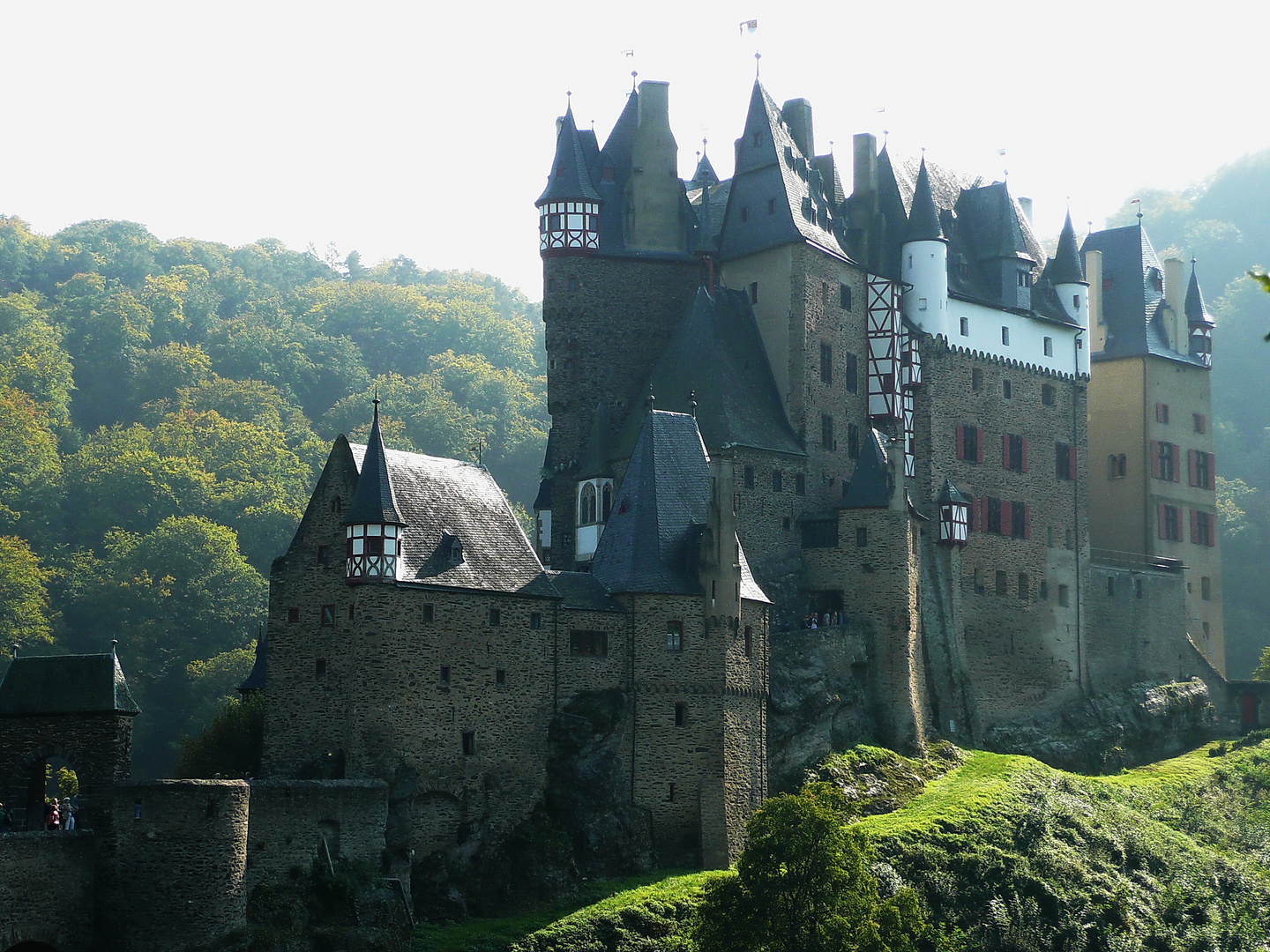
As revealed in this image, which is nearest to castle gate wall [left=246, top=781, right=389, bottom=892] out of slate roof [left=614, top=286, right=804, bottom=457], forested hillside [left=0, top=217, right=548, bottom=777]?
forested hillside [left=0, top=217, right=548, bottom=777]

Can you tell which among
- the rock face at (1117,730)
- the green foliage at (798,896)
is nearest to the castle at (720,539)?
the rock face at (1117,730)

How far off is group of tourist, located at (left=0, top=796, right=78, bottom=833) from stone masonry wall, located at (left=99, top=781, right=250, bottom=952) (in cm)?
176

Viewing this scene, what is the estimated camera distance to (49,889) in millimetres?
43406

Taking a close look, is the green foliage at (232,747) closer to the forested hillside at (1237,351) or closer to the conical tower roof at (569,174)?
the conical tower roof at (569,174)

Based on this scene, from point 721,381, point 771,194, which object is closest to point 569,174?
point 771,194

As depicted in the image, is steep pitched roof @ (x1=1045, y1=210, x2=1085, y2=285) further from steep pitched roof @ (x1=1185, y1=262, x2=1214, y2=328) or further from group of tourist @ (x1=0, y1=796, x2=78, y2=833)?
group of tourist @ (x1=0, y1=796, x2=78, y2=833)

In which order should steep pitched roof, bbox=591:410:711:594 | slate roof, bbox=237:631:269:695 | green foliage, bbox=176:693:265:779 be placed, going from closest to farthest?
1. green foliage, bbox=176:693:265:779
2. steep pitched roof, bbox=591:410:711:594
3. slate roof, bbox=237:631:269:695

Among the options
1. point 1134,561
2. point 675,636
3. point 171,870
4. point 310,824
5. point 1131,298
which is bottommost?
point 171,870

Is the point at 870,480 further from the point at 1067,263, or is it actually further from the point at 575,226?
the point at 1067,263

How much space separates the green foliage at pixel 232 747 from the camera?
53.7 metres

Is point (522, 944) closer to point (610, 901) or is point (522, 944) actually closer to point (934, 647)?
point (610, 901)

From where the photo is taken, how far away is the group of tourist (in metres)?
45.2

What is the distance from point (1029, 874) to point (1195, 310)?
35.6 metres

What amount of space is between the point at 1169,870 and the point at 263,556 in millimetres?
48440
